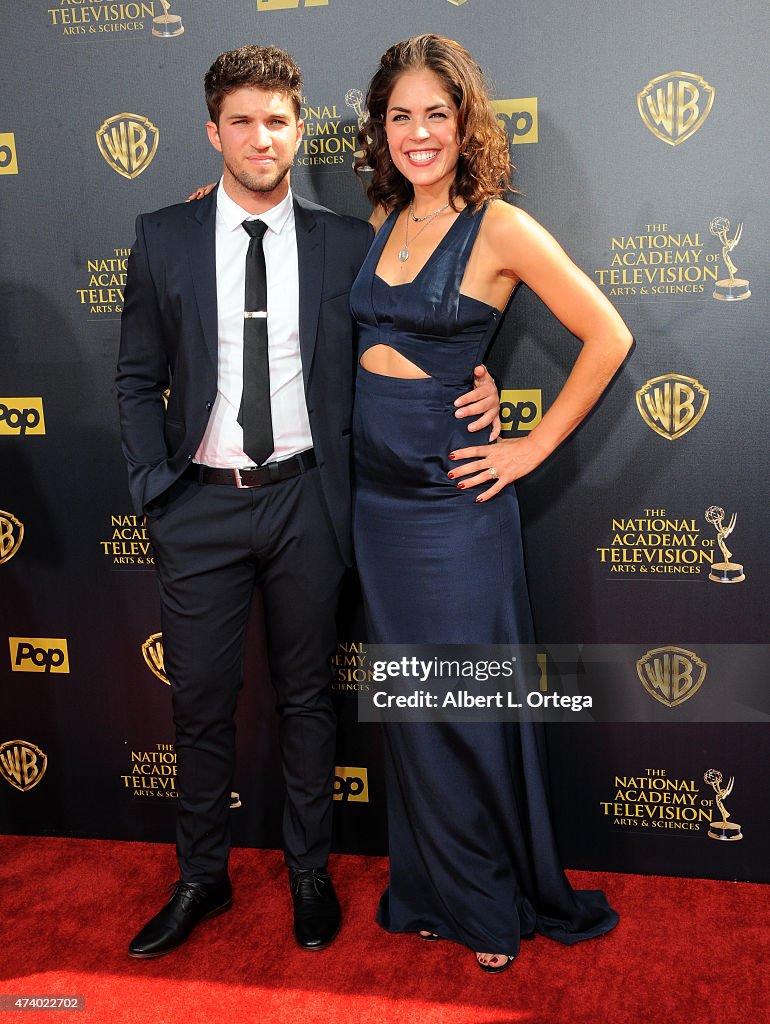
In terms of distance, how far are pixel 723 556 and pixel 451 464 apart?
0.84 m

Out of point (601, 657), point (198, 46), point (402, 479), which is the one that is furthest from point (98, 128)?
point (601, 657)

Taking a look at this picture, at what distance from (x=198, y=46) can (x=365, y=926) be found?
2338mm

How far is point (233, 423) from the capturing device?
7.57 feet

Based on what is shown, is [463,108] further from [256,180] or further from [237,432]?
[237,432]

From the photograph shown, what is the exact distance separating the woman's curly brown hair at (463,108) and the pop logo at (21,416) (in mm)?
1267

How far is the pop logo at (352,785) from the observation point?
9.50 ft

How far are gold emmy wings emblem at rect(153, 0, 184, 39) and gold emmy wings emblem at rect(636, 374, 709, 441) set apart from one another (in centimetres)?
154

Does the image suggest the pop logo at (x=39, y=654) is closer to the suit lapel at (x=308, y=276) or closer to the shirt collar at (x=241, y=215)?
the suit lapel at (x=308, y=276)

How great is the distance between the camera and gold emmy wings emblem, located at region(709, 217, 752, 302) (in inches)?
94.3

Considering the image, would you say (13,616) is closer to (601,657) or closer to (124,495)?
(124,495)

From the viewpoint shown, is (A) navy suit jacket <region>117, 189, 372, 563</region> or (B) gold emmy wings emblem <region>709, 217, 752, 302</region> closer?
(A) navy suit jacket <region>117, 189, 372, 563</region>

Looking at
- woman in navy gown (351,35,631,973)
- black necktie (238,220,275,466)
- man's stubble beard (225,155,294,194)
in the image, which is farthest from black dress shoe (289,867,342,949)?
man's stubble beard (225,155,294,194)

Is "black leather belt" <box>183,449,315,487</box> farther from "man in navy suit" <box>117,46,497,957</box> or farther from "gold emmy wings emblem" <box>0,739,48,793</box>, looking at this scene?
"gold emmy wings emblem" <box>0,739,48,793</box>

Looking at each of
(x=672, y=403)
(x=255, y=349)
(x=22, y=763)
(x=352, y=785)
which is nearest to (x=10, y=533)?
(x=22, y=763)
